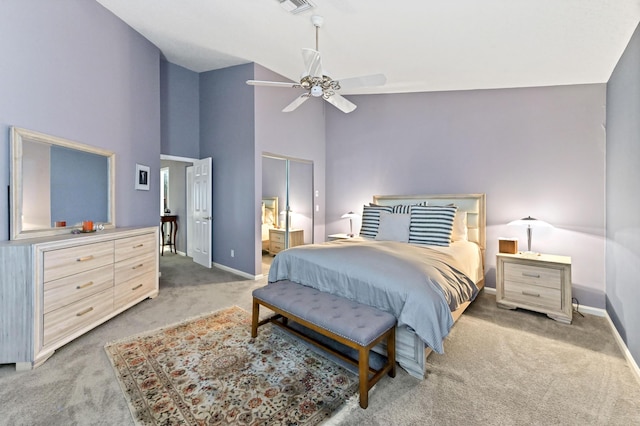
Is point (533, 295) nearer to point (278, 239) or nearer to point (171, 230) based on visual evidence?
point (278, 239)

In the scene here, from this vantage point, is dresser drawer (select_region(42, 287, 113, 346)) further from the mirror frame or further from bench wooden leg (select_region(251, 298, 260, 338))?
bench wooden leg (select_region(251, 298, 260, 338))

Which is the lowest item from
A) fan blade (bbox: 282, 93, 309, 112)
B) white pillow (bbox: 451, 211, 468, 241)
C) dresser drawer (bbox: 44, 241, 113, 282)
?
dresser drawer (bbox: 44, 241, 113, 282)

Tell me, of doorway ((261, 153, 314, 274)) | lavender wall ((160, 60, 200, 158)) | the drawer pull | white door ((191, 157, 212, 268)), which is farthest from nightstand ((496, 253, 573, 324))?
lavender wall ((160, 60, 200, 158))

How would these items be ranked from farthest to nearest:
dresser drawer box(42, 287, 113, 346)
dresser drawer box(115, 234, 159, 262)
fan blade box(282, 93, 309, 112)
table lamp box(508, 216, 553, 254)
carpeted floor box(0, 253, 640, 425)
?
table lamp box(508, 216, 553, 254), fan blade box(282, 93, 309, 112), dresser drawer box(115, 234, 159, 262), dresser drawer box(42, 287, 113, 346), carpeted floor box(0, 253, 640, 425)

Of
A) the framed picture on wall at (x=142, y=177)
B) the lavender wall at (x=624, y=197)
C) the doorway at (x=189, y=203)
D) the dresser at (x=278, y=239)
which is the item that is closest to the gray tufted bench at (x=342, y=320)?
the lavender wall at (x=624, y=197)

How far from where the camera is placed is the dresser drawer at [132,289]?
290 centimetres

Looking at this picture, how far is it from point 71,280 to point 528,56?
4.81 meters

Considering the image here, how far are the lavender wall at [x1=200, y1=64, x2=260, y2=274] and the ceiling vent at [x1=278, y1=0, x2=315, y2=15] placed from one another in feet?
→ 5.91

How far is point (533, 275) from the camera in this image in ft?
10.1

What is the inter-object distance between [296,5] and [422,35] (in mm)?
1285

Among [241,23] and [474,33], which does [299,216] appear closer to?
[241,23]

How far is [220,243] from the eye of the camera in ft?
16.3

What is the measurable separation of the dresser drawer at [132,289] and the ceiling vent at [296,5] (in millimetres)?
3223

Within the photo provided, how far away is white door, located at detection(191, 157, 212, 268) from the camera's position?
4990 millimetres
